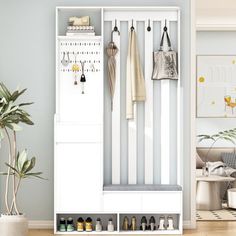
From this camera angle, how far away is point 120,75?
6535 millimetres

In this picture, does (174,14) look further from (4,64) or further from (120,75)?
(4,64)

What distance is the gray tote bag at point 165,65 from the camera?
253 inches

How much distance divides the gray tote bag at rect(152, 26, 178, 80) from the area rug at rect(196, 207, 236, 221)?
70.8 inches

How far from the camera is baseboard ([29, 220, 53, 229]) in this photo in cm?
654

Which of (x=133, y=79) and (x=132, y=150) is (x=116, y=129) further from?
(x=133, y=79)

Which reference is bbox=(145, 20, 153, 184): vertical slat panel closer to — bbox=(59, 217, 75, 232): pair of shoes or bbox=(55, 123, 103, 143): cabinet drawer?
bbox=(55, 123, 103, 143): cabinet drawer

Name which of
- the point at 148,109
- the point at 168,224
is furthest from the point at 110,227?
the point at 148,109

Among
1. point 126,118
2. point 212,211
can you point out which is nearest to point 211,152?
point 212,211

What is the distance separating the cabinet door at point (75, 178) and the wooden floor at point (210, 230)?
0.33 m

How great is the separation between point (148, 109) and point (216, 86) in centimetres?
356

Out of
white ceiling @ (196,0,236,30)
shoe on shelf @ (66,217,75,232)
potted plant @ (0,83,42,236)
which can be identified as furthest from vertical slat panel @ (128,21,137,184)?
white ceiling @ (196,0,236,30)

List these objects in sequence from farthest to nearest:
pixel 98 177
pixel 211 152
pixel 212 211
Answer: pixel 211 152 → pixel 212 211 → pixel 98 177

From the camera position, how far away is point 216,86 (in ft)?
32.4

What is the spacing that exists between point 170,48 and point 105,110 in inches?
36.6
